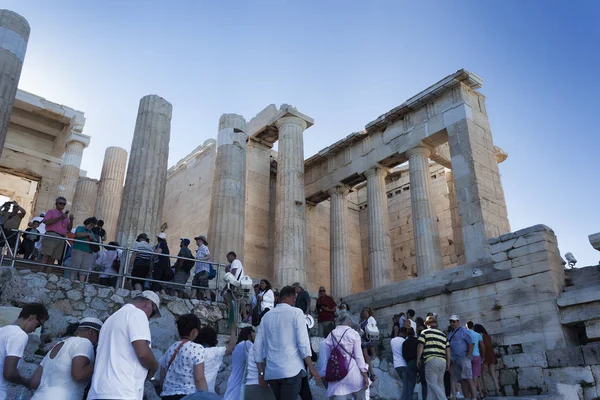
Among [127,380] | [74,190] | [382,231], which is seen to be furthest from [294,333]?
[74,190]

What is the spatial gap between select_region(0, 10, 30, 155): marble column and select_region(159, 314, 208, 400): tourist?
914cm

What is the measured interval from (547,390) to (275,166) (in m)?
16.2

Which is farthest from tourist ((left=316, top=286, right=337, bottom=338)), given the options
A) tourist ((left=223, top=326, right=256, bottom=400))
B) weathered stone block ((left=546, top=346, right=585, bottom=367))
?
tourist ((left=223, top=326, right=256, bottom=400))

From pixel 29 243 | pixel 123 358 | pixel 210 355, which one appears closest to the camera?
pixel 123 358

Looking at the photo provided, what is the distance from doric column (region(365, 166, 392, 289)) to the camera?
1969 centimetres

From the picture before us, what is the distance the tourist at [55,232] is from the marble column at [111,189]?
13143 mm

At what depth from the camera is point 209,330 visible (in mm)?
5305

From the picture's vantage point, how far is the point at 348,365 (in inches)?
236

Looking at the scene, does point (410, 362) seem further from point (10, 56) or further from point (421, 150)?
point (421, 150)

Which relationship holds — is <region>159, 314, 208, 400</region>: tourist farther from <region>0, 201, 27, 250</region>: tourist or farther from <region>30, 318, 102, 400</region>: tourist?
<region>0, 201, 27, 250</region>: tourist

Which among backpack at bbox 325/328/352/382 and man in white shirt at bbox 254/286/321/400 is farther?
backpack at bbox 325/328/352/382

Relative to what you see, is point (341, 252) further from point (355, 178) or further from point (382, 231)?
point (355, 178)

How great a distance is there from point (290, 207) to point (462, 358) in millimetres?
11794

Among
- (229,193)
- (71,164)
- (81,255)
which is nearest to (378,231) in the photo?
(229,193)
